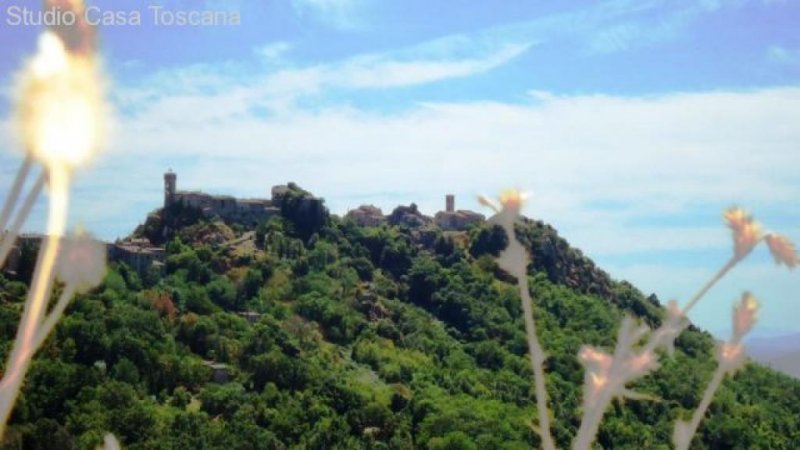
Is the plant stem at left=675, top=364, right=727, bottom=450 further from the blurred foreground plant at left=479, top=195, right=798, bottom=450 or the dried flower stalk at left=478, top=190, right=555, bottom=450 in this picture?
the dried flower stalk at left=478, top=190, right=555, bottom=450

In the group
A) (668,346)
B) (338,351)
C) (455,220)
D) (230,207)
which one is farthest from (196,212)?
(668,346)

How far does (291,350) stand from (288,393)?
1002 cm

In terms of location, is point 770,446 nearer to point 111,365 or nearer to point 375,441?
point 375,441

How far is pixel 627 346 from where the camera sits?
2387 millimetres

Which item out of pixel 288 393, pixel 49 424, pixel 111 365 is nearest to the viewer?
pixel 49 424

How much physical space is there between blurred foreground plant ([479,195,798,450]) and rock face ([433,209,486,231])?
543 ft

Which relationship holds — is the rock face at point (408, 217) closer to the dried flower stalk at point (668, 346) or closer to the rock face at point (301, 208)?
the rock face at point (301, 208)

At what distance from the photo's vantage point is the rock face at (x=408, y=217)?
163 metres

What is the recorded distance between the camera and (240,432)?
90688mm

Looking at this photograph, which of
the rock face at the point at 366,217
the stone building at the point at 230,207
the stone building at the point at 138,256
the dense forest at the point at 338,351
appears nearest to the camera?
the dense forest at the point at 338,351

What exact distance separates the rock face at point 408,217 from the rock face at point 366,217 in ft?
4.77

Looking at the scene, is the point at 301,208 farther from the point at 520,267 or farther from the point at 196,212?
the point at 520,267

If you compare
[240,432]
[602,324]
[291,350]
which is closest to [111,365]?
[240,432]

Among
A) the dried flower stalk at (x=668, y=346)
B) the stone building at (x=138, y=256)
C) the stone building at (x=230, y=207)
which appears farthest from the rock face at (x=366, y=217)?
the dried flower stalk at (x=668, y=346)
